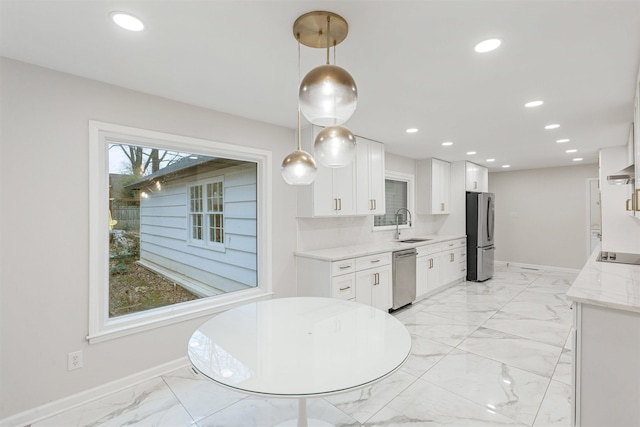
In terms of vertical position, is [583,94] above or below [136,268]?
above

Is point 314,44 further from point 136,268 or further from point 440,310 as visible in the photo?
point 440,310

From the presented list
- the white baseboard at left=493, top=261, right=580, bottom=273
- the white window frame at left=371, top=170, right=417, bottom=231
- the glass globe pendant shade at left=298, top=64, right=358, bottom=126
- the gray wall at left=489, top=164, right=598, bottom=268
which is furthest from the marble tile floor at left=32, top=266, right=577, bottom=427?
the gray wall at left=489, top=164, right=598, bottom=268

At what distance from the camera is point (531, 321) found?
3.79m

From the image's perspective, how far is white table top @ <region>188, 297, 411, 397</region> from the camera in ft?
3.88

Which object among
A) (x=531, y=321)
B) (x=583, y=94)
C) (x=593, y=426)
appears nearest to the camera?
(x=593, y=426)

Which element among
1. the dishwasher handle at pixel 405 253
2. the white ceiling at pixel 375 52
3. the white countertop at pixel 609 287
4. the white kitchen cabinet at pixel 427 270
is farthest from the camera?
the white kitchen cabinet at pixel 427 270

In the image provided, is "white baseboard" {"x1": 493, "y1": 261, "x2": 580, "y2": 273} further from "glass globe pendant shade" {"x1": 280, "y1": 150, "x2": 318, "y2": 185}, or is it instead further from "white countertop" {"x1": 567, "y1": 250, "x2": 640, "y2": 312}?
"glass globe pendant shade" {"x1": 280, "y1": 150, "x2": 318, "y2": 185}

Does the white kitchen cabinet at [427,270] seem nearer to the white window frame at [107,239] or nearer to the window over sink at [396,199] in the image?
the window over sink at [396,199]

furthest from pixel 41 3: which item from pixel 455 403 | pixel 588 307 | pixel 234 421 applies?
pixel 455 403

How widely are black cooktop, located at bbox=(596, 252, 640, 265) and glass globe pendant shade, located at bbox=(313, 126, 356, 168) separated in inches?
119

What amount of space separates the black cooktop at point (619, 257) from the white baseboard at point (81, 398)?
4.17m

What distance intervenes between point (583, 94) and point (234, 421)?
3.73 meters

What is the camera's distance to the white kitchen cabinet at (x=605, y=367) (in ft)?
5.12

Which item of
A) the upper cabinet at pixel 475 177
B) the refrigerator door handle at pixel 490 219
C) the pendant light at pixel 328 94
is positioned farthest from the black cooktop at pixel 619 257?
the pendant light at pixel 328 94
